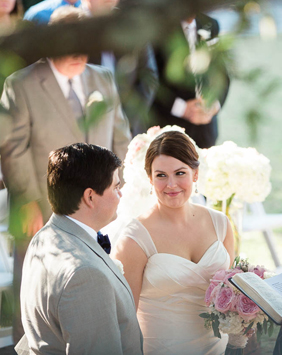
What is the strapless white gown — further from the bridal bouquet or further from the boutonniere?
the boutonniere

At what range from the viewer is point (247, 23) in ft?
2.30

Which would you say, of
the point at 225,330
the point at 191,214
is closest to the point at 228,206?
the point at 191,214

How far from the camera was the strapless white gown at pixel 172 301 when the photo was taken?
2.33 metres

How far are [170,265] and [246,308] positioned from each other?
17.3 inches

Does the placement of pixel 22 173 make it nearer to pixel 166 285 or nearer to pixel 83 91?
pixel 83 91

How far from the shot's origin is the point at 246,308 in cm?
204

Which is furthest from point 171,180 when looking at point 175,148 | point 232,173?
point 232,173

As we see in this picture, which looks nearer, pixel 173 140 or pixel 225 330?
pixel 225 330

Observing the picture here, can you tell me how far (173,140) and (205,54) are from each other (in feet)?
5.37

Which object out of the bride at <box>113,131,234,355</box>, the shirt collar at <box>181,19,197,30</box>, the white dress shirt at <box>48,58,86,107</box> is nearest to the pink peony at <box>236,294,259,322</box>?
the bride at <box>113,131,234,355</box>

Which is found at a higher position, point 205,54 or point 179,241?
point 205,54

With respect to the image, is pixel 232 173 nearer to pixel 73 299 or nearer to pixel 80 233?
pixel 80 233

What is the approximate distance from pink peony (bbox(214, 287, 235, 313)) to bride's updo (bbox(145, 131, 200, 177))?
2.08 ft

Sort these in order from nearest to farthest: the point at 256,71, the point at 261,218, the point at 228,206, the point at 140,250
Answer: the point at 256,71 → the point at 140,250 → the point at 228,206 → the point at 261,218
